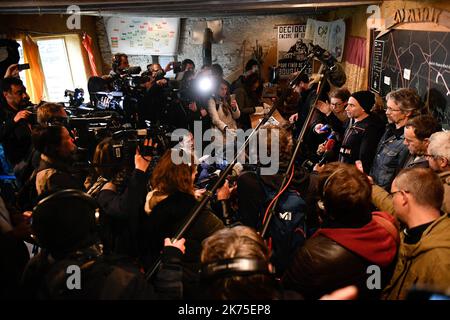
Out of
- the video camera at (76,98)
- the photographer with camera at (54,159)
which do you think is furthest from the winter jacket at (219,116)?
the photographer with camera at (54,159)

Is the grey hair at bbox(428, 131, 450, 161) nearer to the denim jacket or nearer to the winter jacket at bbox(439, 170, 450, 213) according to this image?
the winter jacket at bbox(439, 170, 450, 213)

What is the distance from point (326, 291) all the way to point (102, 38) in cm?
760

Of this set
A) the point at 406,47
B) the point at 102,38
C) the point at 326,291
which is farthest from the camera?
the point at 102,38

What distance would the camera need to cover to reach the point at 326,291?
1.20 metres

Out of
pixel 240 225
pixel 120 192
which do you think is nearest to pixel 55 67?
pixel 120 192

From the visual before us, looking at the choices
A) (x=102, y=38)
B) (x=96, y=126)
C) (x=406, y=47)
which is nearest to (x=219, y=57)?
(x=102, y=38)

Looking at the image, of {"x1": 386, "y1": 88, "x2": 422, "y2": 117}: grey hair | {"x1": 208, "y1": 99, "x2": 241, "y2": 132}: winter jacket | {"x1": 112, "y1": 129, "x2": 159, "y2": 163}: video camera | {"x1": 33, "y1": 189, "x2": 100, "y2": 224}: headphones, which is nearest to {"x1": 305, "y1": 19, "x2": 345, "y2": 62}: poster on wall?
{"x1": 208, "y1": 99, "x2": 241, "y2": 132}: winter jacket

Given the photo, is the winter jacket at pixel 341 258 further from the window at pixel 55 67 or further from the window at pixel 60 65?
the window at pixel 55 67

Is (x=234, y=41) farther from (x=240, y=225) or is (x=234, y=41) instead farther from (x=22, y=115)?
(x=240, y=225)

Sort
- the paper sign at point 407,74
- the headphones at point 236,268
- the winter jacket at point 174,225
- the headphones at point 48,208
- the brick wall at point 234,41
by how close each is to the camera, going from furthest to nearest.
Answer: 1. the brick wall at point 234,41
2. the paper sign at point 407,74
3. the winter jacket at point 174,225
4. the headphones at point 48,208
5. the headphones at point 236,268

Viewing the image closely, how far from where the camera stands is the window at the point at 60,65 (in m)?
6.26

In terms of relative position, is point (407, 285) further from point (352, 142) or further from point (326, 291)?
point (352, 142)

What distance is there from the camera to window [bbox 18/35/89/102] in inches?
246

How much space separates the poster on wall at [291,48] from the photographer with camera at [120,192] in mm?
5211
